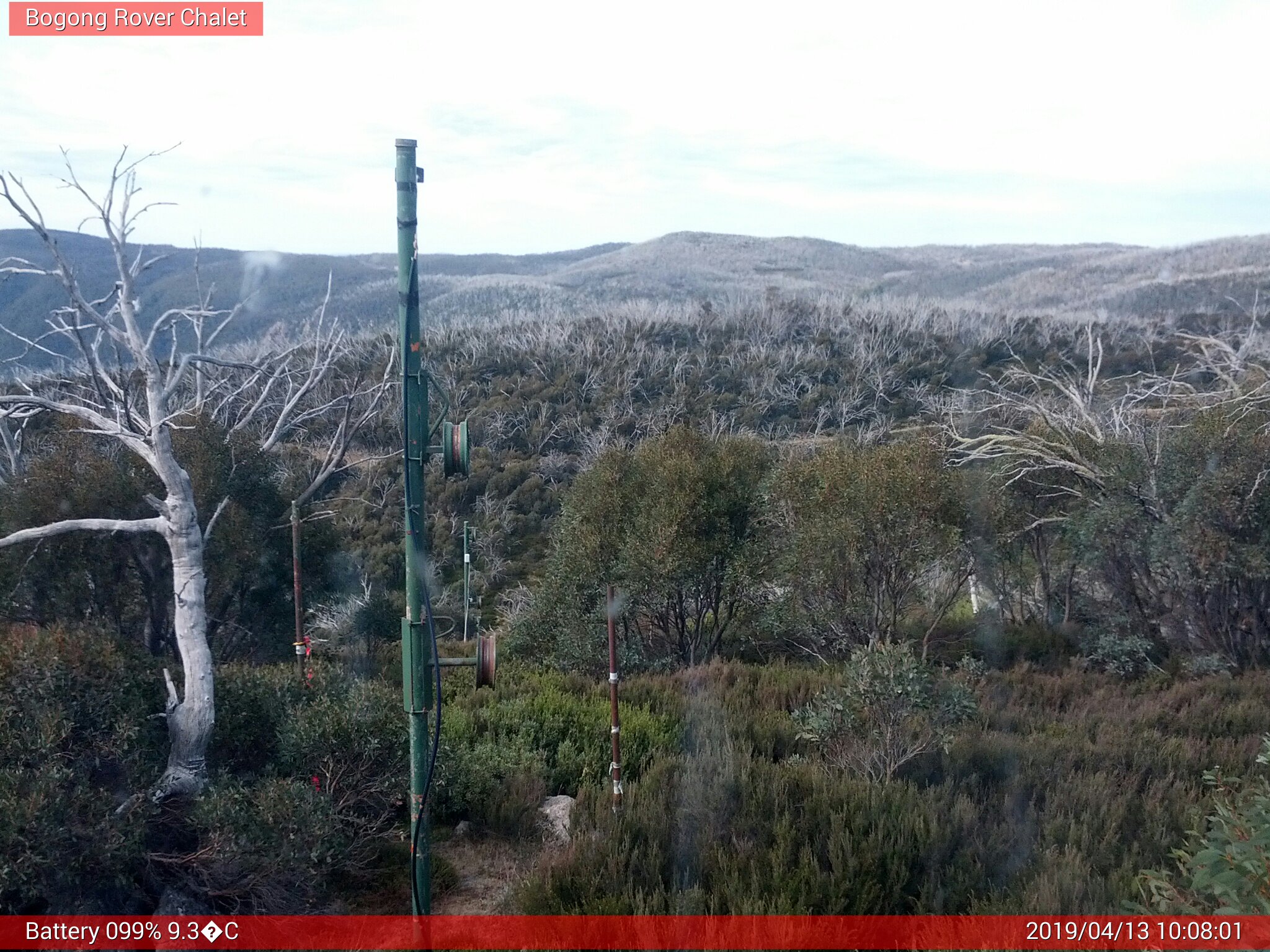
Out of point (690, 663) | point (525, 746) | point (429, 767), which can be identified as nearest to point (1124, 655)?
point (690, 663)

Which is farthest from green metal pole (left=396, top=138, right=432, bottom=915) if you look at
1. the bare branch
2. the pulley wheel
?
the bare branch

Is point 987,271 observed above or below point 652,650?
above

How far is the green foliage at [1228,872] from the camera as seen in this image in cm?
338

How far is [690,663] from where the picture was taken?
41.6 ft

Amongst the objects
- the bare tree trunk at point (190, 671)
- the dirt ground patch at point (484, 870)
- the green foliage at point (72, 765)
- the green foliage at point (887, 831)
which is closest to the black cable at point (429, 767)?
the green foliage at point (887, 831)

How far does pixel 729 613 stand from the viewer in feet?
42.1

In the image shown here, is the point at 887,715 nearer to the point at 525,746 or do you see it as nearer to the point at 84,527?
the point at 525,746

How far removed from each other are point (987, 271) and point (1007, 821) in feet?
213

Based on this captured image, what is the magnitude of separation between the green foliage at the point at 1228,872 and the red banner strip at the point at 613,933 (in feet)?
0.73

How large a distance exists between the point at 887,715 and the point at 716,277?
60.0 m

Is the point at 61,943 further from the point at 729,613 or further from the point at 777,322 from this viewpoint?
the point at 777,322

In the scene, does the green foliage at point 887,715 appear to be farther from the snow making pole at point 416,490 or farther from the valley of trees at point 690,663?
the snow making pole at point 416,490

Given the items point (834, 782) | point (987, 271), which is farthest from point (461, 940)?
point (987, 271)

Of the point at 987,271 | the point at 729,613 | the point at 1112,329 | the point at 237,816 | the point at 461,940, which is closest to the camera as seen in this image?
the point at 461,940
